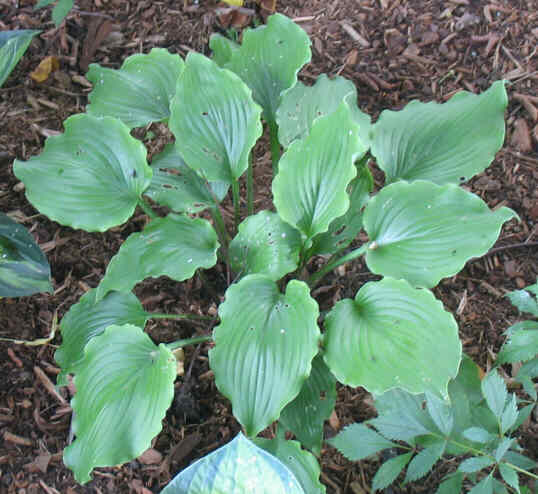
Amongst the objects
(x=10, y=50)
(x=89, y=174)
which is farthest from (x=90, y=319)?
(x=10, y=50)

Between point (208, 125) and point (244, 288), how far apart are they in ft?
1.90

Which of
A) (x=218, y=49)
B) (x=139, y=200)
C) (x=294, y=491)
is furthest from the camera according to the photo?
(x=218, y=49)

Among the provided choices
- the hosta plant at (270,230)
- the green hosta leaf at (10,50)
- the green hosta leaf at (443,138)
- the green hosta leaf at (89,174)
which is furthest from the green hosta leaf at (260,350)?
the green hosta leaf at (10,50)

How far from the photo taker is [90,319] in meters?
1.76

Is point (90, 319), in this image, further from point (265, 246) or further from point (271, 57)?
point (271, 57)

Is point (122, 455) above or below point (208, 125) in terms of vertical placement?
below

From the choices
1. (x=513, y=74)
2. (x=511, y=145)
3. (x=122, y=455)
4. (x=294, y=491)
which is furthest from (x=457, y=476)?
(x=513, y=74)

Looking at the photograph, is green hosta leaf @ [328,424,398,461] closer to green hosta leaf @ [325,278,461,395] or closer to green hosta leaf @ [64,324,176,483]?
green hosta leaf @ [325,278,461,395]

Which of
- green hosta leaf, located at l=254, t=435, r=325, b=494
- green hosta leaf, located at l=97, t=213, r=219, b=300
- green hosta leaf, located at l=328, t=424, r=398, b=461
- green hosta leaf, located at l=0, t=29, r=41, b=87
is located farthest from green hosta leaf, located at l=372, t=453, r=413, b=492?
green hosta leaf, located at l=0, t=29, r=41, b=87

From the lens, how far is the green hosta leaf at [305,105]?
6.29 feet

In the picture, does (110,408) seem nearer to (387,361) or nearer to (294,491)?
(294,491)

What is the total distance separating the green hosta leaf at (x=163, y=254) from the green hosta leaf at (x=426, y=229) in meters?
0.51

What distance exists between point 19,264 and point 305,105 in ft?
3.62

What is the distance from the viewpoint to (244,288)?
5.07ft
